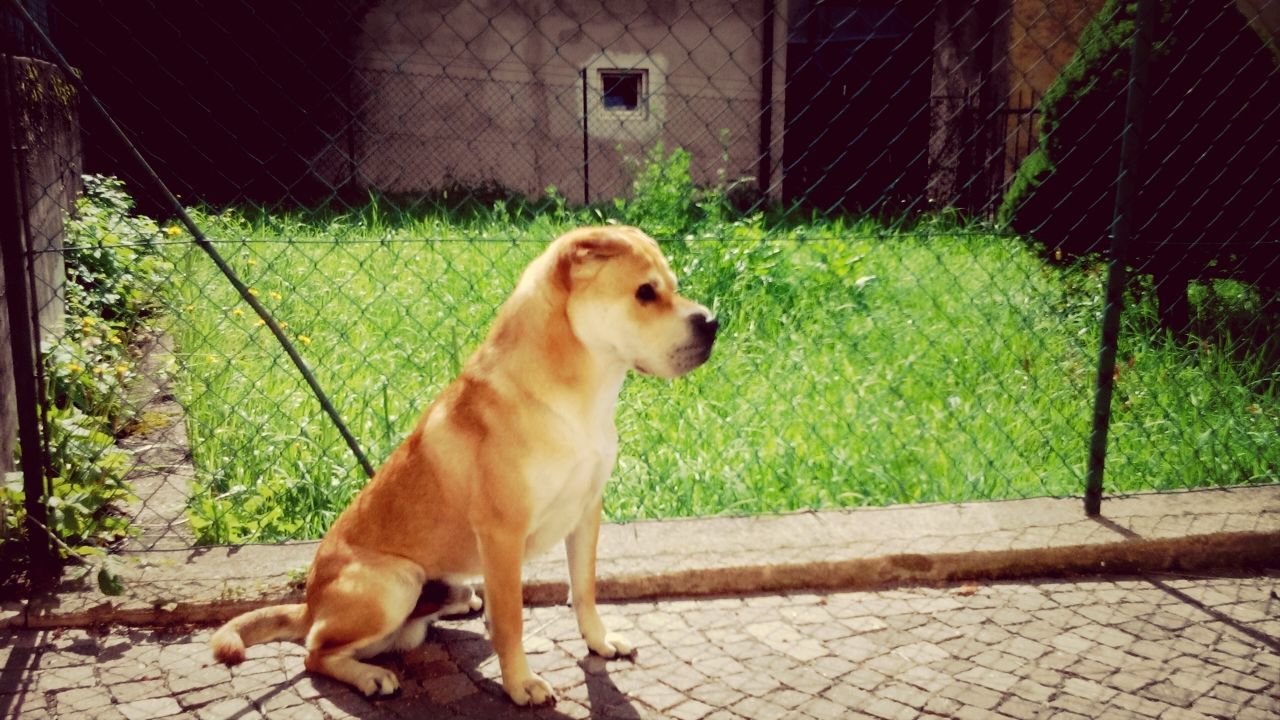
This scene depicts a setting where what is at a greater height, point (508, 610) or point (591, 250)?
point (591, 250)

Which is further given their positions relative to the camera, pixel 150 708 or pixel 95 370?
pixel 95 370

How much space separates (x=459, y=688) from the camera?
9.05ft

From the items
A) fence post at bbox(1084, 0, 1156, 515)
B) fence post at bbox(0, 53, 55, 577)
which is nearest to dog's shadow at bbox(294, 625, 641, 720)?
fence post at bbox(0, 53, 55, 577)

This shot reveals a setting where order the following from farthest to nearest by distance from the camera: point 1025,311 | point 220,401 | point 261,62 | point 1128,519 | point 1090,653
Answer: point 261,62
point 1025,311
point 220,401
point 1128,519
point 1090,653

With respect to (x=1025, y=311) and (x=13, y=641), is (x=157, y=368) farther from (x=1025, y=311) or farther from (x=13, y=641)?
(x=1025, y=311)

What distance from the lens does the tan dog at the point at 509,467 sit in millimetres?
2479

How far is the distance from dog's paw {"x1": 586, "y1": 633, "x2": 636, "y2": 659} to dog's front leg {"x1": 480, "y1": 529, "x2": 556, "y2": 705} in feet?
0.90

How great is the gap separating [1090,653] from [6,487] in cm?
354

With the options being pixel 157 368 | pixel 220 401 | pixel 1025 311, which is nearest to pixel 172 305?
pixel 157 368

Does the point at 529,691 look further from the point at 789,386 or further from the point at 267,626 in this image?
the point at 789,386

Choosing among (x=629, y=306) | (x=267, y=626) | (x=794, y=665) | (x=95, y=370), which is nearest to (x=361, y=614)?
(x=267, y=626)

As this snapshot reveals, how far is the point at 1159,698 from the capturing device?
2691 mm

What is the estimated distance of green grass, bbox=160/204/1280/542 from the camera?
3947 millimetres

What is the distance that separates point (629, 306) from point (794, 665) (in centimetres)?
125
